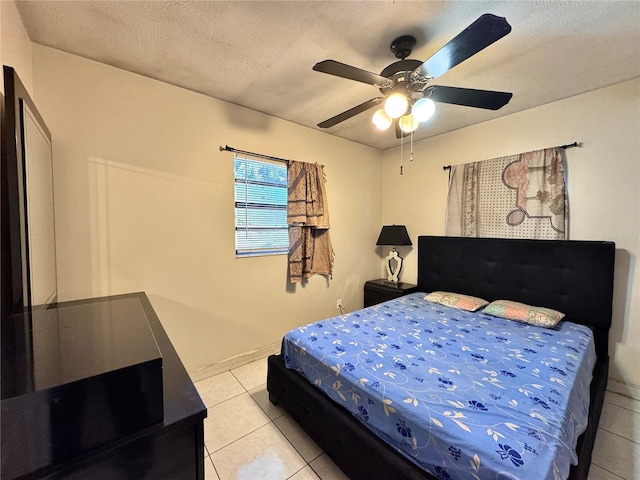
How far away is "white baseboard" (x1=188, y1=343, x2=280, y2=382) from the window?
1.02 meters

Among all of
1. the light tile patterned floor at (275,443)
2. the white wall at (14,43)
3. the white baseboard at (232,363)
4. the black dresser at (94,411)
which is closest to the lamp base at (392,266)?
the white baseboard at (232,363)

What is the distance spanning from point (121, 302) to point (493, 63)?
2.90 metres

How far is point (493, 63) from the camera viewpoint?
6.17 ft

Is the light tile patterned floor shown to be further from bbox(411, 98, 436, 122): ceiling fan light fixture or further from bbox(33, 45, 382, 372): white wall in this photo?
bbox(411, 98, 436, 122): ceiling fan light fixture

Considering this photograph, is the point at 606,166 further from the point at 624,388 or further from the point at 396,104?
the point at 396,104

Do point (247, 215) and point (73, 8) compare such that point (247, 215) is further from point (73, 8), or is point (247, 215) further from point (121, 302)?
point (73, 8)

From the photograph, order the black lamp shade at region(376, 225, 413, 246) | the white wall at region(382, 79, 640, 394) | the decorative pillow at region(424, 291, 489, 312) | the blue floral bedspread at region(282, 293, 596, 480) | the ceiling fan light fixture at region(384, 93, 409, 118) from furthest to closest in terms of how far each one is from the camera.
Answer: the black lamp shade at region(376, 225, 413, 246)
the decorative pillow at region(424, 291, 489, 312)
the white wall at region(382, 79, 640, 394)
the ceiling fan light fixture at region(384, 93, 409, 118)
the blue floral bedspread at region(282, 293, 596, 480)

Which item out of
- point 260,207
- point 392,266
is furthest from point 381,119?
point 392,266

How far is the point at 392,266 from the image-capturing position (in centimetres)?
382

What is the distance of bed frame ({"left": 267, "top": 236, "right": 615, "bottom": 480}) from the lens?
1.33m

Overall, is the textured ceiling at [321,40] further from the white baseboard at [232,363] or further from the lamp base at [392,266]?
the white baseboard at [232,363]

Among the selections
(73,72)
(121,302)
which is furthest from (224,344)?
(73,72)

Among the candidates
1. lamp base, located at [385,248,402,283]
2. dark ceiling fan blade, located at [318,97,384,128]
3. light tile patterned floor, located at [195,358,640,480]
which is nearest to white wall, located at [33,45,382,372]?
light tile patterned floor, located at [195,358,640,480]

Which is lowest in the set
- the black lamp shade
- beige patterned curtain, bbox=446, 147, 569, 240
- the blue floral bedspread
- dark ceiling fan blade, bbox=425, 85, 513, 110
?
the blue floral bedspread
